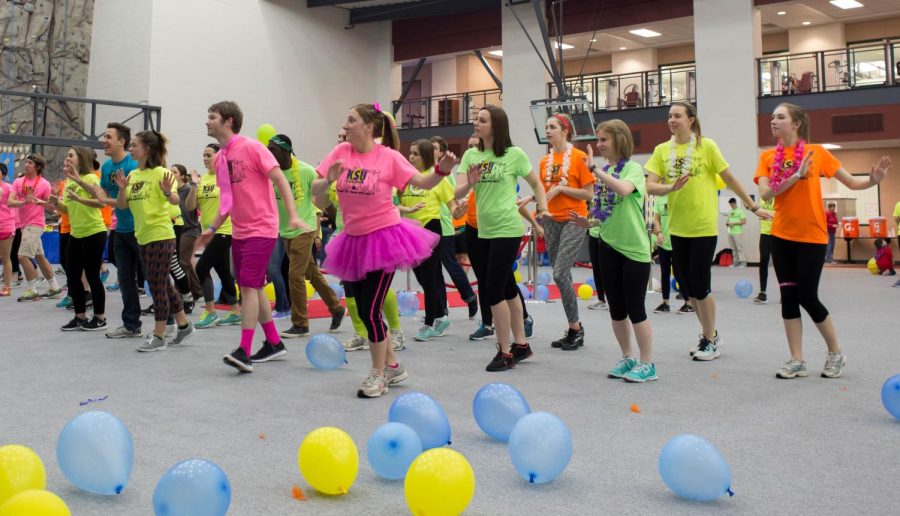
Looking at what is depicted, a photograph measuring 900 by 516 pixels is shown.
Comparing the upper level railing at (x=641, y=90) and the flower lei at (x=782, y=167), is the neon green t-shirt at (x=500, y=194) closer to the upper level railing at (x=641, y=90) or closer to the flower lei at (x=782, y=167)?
the flower lei at (x=782, y=167)

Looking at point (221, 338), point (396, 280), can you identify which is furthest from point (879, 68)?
point (221, 338)

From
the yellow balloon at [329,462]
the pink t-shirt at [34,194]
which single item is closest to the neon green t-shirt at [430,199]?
the yellow balloon at [329,462]

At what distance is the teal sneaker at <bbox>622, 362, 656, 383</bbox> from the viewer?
4375 millimetres

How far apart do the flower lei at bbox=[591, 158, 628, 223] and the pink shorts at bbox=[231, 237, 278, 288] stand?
209cm

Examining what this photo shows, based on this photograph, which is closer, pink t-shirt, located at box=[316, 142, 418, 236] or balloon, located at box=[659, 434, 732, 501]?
balloon, located at box=[659, 434, 732, 501]

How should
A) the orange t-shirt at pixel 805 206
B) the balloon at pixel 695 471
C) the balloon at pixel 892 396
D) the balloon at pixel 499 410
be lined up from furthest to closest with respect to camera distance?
the orange t-shirt at pixel 805 206
the balloon at pixel 892 396
the balloon at pixel 499 410
the balloon at pixel 695 471

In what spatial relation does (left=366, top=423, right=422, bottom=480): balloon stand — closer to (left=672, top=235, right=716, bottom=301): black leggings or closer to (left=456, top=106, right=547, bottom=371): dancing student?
(left=456, top=106, right=547, bottom=371): dancing student

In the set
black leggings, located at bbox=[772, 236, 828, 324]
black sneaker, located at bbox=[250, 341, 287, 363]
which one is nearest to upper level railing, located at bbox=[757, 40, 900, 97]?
black leggings, located at bbox=[772, 236, 828, 324]

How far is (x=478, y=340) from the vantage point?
614cm

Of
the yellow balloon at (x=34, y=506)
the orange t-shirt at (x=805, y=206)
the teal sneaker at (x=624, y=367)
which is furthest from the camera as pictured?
the teal sneaker at (x=624, y=367)

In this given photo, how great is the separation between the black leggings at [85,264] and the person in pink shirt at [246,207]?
2.19 meters

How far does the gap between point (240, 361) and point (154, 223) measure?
157 centimetres

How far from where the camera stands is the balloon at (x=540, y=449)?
2.56 meters

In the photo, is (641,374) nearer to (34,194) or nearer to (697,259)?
(697,259)
